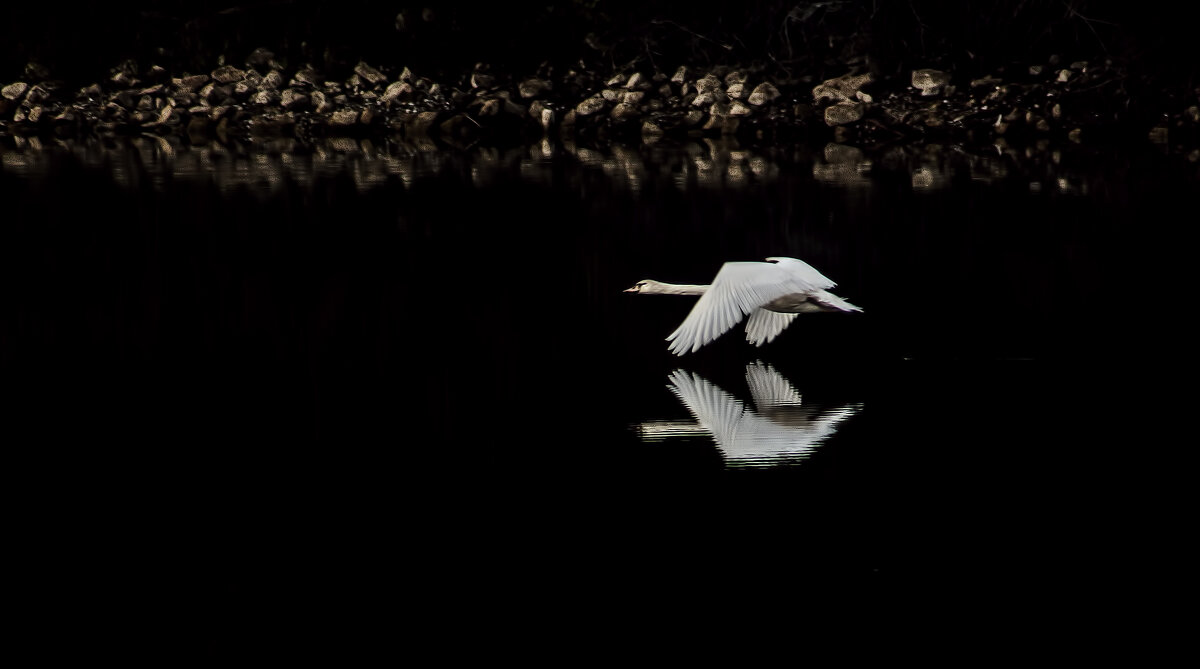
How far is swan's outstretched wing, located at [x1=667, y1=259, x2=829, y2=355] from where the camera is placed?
292 inches

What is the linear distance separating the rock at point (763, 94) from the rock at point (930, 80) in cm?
185

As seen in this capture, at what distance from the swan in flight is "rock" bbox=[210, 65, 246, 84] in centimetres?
1822

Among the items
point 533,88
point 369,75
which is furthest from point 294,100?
point 533,88

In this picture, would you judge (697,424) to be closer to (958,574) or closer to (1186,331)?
(958,574)

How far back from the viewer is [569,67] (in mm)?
24297

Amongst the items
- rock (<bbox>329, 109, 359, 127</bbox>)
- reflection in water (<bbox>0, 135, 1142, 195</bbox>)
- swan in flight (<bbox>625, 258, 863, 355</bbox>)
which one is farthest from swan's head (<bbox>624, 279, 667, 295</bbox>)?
rock (<bbox>329, 109, 359, 127</bbox>)

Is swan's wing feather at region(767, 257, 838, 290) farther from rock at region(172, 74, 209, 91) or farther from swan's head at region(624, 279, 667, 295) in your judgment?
rock at region(172, 74, 209, 91)

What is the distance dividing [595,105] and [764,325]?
14.4 m

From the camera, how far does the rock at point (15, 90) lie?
25.4 meters

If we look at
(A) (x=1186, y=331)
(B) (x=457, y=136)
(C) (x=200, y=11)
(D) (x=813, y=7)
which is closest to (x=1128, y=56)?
(D) (x=813, y=7)

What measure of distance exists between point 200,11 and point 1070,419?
2156 centimetres

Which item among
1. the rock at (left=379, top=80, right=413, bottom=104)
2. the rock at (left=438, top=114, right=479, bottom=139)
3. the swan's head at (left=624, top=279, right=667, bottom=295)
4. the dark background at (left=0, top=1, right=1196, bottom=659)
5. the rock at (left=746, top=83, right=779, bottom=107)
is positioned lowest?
the dark background at (left=0, top=1, right=1196, bottom=659)

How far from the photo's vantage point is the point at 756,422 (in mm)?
7055

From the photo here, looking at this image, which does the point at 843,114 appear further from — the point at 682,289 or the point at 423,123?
the point at 682,289
